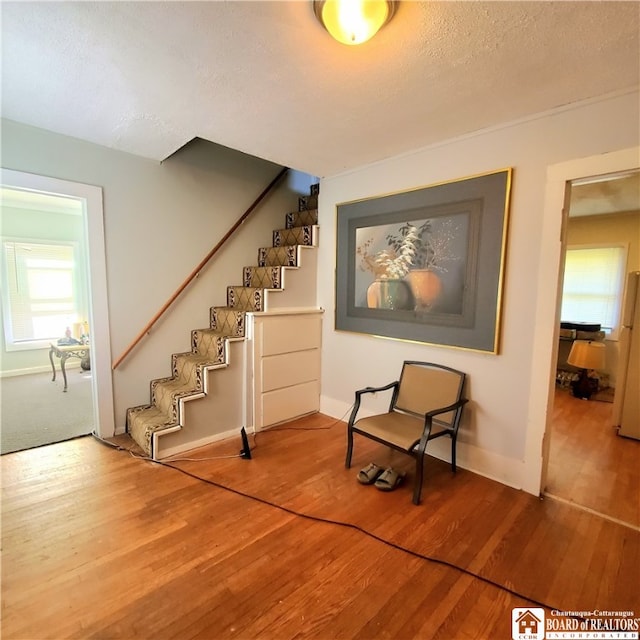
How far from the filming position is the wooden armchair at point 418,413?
2.19 m

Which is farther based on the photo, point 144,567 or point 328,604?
point 144,567

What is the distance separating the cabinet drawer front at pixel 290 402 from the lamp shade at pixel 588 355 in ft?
10.7

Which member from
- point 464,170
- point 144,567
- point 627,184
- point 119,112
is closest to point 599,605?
point 144,567

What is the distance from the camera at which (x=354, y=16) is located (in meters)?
1.31

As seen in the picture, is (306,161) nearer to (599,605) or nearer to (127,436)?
(127,436)

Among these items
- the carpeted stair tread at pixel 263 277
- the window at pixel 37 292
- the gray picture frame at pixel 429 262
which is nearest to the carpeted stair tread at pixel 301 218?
the gray picture frame at pixel 429 262

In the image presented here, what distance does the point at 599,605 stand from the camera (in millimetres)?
1431

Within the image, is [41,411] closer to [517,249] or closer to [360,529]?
[360,529]

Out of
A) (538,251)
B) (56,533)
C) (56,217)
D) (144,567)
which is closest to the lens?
(144,567)

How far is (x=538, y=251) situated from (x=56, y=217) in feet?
21.5

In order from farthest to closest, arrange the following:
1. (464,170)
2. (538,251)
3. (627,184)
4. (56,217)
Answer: (56,217), (627,184), (464,170), (538,251)

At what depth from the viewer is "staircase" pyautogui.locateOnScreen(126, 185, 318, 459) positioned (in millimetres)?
2686

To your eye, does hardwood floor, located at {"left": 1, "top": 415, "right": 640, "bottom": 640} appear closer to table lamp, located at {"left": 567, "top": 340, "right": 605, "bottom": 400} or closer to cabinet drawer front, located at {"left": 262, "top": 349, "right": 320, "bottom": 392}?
cabinet drawer front, located at {"left": 262, "top": 349, "right": 320, "bottom": 392}

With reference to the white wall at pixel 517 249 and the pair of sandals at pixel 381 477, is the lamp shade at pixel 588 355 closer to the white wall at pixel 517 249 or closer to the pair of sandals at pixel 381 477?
the white wall at pixel 517 249
